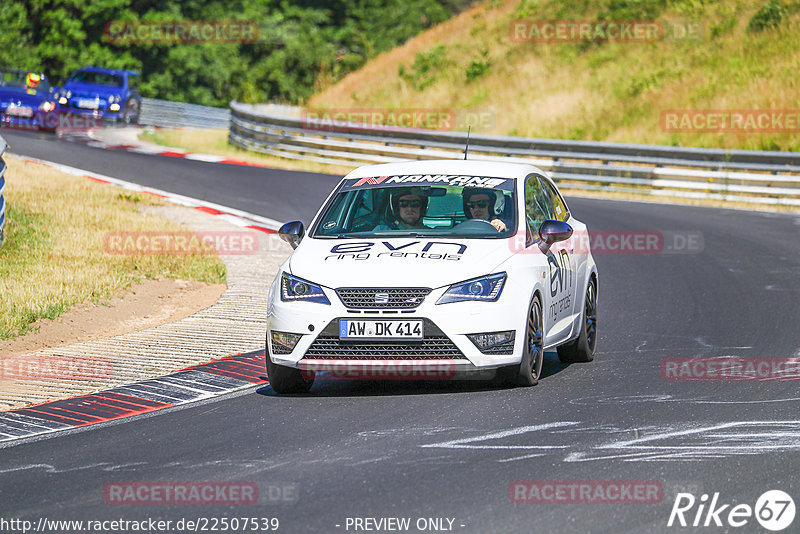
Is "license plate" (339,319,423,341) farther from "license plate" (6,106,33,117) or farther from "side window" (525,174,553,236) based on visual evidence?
"license plate" (6,106,33,117)

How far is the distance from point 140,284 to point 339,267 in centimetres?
589

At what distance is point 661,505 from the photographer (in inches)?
233

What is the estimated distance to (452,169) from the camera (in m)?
9.85

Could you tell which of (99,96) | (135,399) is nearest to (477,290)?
(135,399)

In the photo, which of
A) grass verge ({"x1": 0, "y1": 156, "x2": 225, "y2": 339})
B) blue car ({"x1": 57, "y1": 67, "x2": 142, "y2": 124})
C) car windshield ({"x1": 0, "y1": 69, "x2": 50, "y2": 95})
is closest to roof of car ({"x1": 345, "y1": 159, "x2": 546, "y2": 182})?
grass verge ({"x1": 0, "y1": 156, "x2": 225, "y2": 339})

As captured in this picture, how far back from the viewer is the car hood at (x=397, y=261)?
27.6ft

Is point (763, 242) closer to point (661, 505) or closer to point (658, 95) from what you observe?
point (661, 505)

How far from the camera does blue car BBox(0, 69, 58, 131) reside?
110ft

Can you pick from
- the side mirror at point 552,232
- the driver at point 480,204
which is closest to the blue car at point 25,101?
the driver at point 480,204

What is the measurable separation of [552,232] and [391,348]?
1610 millimetres

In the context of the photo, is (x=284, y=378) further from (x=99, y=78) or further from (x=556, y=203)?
(x=99, y=78)

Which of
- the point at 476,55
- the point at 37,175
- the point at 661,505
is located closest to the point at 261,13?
the point at 476,55

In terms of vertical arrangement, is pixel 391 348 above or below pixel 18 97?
above

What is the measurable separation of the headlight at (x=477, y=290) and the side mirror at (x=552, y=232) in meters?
0.81
